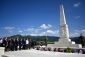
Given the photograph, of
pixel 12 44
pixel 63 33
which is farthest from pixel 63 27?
pixel 12 44

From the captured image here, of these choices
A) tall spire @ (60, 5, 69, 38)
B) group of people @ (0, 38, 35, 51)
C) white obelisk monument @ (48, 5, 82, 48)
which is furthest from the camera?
tall spire @ (60, 5, 69, 38)

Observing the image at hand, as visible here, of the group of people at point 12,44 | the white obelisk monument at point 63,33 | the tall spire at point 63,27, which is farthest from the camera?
the tall spire at point 63,27

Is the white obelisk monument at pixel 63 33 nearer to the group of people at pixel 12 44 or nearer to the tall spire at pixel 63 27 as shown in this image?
the tall spire at pixel 63 27

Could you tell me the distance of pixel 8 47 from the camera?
1908cm

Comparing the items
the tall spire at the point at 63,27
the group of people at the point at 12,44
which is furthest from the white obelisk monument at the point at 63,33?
the group of people at the point at 12,44

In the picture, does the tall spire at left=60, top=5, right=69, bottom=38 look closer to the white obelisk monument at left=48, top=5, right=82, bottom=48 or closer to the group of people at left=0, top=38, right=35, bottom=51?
the white obelisk monument at left=48, top=5, right=82, bottom=48

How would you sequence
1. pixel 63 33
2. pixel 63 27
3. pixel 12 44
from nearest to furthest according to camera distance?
pixel 12 44 → pixel 63 33 → pixel 63 27


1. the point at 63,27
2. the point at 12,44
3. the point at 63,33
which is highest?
the point at 63,27

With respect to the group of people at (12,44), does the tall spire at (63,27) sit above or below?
above

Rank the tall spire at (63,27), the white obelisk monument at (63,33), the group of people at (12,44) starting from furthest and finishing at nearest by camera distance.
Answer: the tall spire at (63,27) → the white obelisk monument at (63,33) → the group of people at (12,44)

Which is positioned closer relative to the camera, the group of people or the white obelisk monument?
the group of people

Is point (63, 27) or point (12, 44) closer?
point (12, 44)

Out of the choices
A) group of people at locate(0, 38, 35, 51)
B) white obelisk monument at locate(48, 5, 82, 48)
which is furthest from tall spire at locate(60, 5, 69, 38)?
group of people at locate(0, 38, 35, 51)

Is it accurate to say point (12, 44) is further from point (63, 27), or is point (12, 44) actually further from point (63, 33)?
point (63, 27)
